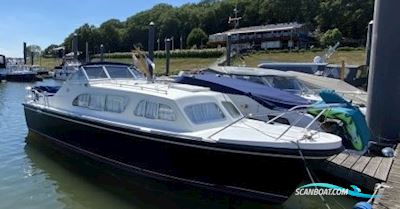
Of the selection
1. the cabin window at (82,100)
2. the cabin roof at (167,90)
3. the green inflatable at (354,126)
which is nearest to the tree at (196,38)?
the cabin window at (82,100)

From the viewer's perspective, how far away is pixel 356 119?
387 inches

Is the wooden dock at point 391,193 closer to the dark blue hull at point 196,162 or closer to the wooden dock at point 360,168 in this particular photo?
the wooden dock at point 360,168

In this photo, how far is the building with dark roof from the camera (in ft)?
281

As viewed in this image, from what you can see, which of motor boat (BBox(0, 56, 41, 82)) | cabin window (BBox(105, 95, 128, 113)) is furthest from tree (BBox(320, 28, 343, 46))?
cabin window (BBox(105, 95, 128, 113))

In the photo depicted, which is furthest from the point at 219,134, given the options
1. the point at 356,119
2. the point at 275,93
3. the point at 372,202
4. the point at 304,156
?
the point at 275,93

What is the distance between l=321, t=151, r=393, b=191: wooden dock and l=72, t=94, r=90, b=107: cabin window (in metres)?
6.34

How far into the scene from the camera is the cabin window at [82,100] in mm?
11633

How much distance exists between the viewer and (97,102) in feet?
36.8

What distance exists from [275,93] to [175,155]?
458 cm

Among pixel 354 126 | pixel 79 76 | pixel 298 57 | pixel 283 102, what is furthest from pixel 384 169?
pixel 298 57

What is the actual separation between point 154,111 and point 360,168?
453 centimetres

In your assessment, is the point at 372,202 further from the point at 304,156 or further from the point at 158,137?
the point at 158,137

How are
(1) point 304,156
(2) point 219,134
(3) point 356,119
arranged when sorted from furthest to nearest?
(3) point 356,119 → (2) point 219,134 → (1) point 304,156

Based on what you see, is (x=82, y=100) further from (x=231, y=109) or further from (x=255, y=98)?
(x=255, y=98)
